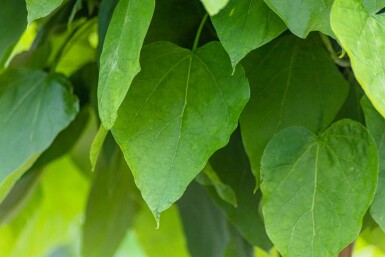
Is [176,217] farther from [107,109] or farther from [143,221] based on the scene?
[107,109]

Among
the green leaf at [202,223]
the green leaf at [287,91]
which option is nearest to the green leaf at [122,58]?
the green leaf at [287,91]

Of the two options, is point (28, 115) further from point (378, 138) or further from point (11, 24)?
point (378, 138)

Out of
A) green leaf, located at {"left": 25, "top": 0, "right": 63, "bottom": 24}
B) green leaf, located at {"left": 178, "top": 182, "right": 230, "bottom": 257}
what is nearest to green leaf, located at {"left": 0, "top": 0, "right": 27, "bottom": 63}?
green leaf, located at {"left": 25, "top": 0, "right": 63, "bottom": 24}

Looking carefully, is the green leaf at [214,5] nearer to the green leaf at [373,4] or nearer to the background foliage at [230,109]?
the background foliage at [230,109]

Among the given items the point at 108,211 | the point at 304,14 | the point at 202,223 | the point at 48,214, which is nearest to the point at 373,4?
the point at 304,14

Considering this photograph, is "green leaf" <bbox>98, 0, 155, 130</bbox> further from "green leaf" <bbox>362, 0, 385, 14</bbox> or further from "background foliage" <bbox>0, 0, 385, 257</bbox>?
"green leaf" <bbox>362, 0, 385, 14</bbox>

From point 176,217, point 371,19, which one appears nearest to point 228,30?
point 371,19

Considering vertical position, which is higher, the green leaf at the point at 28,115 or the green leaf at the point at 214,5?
the green leaf at the point at 214,5
